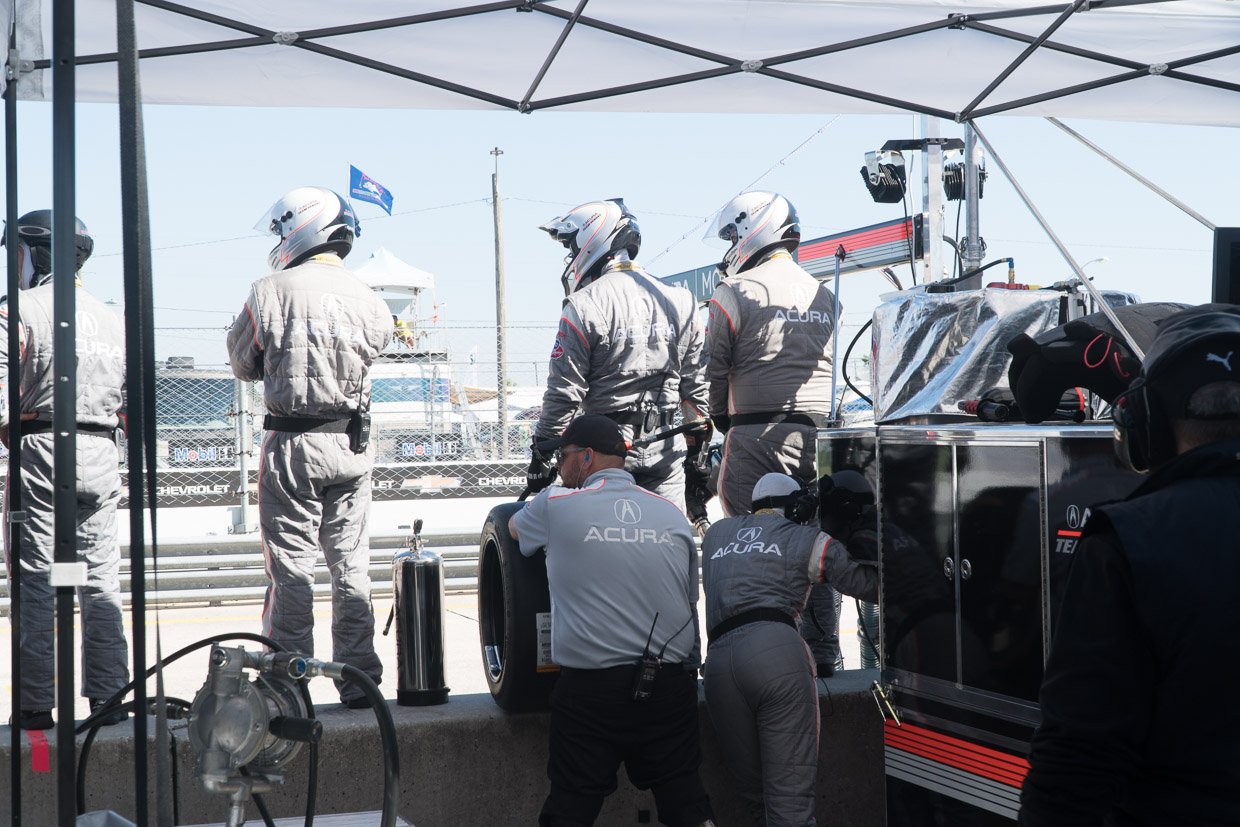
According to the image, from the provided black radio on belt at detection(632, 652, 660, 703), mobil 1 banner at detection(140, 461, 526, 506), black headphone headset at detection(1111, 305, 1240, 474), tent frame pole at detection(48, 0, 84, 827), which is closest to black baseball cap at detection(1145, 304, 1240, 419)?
black headphone headset at detection(1111, 305, 1240, 474)

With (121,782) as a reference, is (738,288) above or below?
above

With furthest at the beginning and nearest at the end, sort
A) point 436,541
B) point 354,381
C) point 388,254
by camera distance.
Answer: point 388,254
point 436,541
point 354,381

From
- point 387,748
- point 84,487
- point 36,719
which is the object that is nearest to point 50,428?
point 84,487

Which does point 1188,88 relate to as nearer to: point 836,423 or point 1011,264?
point 1011,264

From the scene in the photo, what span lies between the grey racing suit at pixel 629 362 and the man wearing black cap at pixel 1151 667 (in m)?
3.69

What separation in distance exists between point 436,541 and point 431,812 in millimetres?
7488

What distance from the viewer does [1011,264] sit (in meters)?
5.29

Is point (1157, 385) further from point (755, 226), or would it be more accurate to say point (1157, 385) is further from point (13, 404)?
point (755, 226)

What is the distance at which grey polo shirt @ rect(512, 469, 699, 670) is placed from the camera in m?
4.21

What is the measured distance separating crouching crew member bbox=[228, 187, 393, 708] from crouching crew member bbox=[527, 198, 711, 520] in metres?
0.82

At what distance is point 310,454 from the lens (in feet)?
16.3

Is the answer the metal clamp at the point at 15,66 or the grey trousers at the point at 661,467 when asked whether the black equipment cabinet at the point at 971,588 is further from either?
the metal clamp at the point at 15,66

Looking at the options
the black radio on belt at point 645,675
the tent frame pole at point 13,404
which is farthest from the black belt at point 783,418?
the tent frame pole at point 13,404

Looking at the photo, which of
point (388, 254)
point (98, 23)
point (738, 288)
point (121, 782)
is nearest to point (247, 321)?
point (98, 23)
